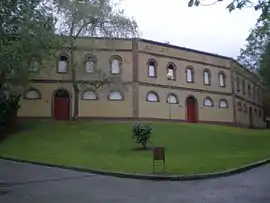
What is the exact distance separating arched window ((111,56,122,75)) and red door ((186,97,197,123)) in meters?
8.22

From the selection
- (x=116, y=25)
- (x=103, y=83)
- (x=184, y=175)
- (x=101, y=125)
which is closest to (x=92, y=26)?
(x=116, y=25)

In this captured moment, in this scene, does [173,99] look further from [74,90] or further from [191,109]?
[74,90]

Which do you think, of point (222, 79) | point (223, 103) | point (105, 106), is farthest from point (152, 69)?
point (222, 79)

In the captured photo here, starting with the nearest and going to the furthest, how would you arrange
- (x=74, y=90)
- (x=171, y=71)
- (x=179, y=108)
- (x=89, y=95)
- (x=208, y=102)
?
(x=74, y=90)
(x=89, y=95)
(x=179, y=108)
(x=171, y=71)
(x=208, y=102)

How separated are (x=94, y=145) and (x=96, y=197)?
14104mm

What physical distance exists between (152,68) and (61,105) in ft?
30.4

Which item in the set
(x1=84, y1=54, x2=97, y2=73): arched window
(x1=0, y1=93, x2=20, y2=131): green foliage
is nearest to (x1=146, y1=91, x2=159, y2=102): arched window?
(x1=84, y1=54, x2=97, y2=73): arched window

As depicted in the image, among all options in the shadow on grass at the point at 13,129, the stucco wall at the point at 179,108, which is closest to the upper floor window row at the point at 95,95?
the stucco wall at the point at 179,108

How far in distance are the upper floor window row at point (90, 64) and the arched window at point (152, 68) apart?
A: 113 inches

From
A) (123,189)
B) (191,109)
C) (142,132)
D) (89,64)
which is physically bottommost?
(123,189)

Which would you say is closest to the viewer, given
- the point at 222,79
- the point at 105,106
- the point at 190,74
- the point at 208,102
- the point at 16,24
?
the point at 16,24

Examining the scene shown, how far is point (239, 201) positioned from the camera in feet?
32.5

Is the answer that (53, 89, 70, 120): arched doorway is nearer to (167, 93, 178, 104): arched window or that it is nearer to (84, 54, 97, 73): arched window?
(84, 54, 97, 73): arched window

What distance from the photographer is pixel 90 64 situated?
126 feet
